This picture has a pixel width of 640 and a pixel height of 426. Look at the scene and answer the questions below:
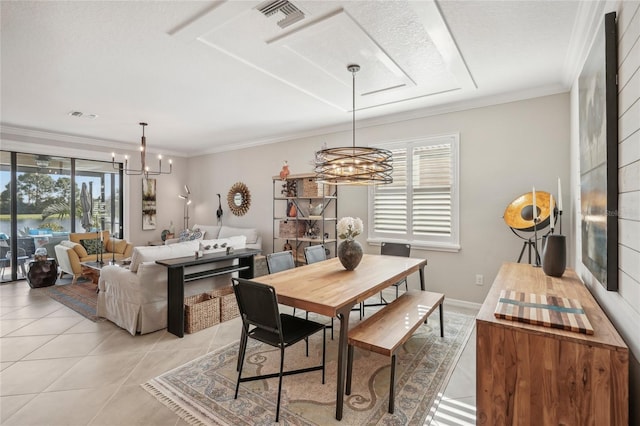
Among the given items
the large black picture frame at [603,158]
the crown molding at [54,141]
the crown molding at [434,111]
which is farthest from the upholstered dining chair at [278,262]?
the crown molding at [54,141]

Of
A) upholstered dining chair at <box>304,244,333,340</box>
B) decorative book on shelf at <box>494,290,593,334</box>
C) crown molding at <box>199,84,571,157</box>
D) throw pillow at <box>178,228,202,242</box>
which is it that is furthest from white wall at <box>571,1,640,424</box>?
throw pillow at <box>178,228,202,242</box>

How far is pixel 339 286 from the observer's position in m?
2.42

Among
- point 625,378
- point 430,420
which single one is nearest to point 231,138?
point 430,420

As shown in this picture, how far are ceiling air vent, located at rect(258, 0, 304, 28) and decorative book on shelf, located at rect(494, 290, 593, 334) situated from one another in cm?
222

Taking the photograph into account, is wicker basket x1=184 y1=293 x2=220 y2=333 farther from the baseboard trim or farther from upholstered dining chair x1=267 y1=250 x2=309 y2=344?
the baseboard trim

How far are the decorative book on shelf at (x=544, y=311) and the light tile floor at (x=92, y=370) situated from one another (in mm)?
867

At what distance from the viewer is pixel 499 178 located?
12.6 ft

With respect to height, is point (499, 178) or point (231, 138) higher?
point (231, 138)

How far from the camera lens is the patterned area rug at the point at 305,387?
1989 millimetres

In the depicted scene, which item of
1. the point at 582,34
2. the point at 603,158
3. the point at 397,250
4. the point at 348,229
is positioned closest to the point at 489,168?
the point at 397,250

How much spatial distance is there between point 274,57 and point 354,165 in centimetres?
122

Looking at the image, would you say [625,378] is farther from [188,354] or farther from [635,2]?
[188,354]

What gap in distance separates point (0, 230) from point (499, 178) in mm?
7872

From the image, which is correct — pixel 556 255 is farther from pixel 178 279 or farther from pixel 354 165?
pixel 178 279
